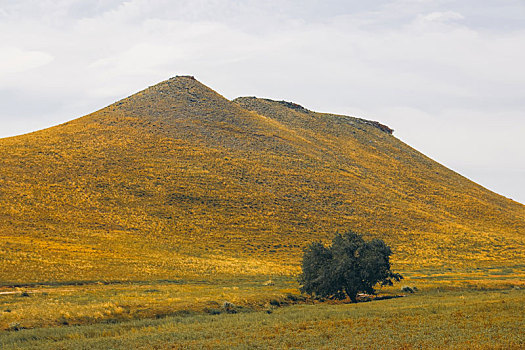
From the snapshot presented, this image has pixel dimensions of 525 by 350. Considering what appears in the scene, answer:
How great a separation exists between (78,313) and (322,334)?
14.4 metres

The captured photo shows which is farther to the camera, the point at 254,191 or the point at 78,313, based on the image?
the point at 254,191

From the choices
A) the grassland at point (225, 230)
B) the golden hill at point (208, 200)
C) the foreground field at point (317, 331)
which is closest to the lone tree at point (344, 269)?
the grassland at point (225, 230)

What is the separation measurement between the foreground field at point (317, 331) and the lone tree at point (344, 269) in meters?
9.66

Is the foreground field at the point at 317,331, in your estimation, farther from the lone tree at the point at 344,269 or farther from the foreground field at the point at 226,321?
the lone tree at the point at 344,269

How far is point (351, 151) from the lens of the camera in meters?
129

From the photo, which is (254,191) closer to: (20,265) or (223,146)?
(223,146)

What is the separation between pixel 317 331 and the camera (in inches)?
898

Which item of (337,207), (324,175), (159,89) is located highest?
(159,89)

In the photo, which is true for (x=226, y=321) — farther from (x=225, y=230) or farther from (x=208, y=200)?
(x=208, y=200)

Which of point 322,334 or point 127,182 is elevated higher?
point 127,182

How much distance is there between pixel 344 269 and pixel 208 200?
46574mm

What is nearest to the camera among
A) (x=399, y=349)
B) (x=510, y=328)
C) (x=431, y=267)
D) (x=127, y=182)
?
(x=399, y=349)

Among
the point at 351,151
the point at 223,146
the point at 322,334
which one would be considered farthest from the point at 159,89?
the point at 322,334

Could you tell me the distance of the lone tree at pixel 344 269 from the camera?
127ft
